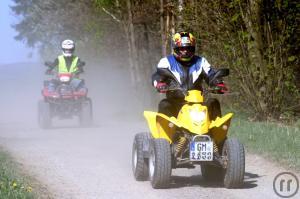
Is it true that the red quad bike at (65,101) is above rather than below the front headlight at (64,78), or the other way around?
below

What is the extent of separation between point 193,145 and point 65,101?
13.0 meters

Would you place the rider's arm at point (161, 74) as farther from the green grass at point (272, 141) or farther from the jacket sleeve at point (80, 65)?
the jacket sleeve at point (80, 65)

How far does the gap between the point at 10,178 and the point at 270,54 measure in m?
9.87

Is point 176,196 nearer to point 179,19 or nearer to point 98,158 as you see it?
point 98,158

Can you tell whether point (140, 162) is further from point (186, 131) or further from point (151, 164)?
point (186, 131)

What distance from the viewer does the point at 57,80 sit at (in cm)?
2250

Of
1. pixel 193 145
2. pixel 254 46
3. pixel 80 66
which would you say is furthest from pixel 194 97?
pixel 80 66

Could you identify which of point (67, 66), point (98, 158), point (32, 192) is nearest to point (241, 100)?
point (67, 66)

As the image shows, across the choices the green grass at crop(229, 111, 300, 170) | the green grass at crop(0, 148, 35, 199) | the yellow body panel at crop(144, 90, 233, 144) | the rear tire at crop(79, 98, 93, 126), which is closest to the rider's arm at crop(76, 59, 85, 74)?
the rear tire at crop(79, 98, 93, 126)

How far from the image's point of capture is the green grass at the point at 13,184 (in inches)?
337

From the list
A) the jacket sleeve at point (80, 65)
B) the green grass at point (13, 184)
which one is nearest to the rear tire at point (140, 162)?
the green grass at point (13, 184)

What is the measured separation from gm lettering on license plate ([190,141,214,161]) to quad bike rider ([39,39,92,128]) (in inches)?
502

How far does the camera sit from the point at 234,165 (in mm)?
9664

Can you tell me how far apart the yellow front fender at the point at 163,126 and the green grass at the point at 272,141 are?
2.05 m
